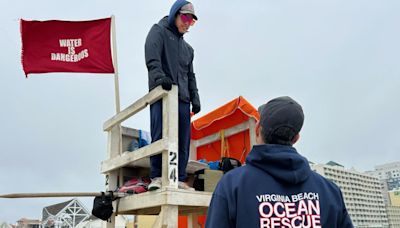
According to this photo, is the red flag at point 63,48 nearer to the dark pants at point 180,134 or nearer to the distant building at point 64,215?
the dark pants at point 180,134

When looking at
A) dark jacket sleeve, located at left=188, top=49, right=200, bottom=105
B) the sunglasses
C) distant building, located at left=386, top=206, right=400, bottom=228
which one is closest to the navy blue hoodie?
the sunglasses

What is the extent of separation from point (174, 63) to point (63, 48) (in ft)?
6.78

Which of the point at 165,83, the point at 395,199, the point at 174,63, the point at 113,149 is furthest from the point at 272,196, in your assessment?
the point at 395,199

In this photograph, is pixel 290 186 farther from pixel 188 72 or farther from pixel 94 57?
pixel 94 57

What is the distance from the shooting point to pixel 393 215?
10719 centimetres

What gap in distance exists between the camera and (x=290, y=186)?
5.49ft

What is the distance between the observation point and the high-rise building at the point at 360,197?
88312mm

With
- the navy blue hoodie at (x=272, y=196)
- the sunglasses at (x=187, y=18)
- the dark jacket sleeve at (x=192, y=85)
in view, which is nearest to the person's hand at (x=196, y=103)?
the dark jacket sleeve at (x=192, y=85)

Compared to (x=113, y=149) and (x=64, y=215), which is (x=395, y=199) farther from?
(x=113, y=149)

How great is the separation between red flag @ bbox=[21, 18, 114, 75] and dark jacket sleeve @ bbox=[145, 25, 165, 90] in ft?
4.50

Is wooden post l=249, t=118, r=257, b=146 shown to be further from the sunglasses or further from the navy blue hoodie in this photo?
the navy blue hoodie

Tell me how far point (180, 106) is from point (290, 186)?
124 inches

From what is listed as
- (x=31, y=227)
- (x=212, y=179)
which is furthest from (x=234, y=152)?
(x=31, y=227)

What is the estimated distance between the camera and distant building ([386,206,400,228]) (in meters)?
105
